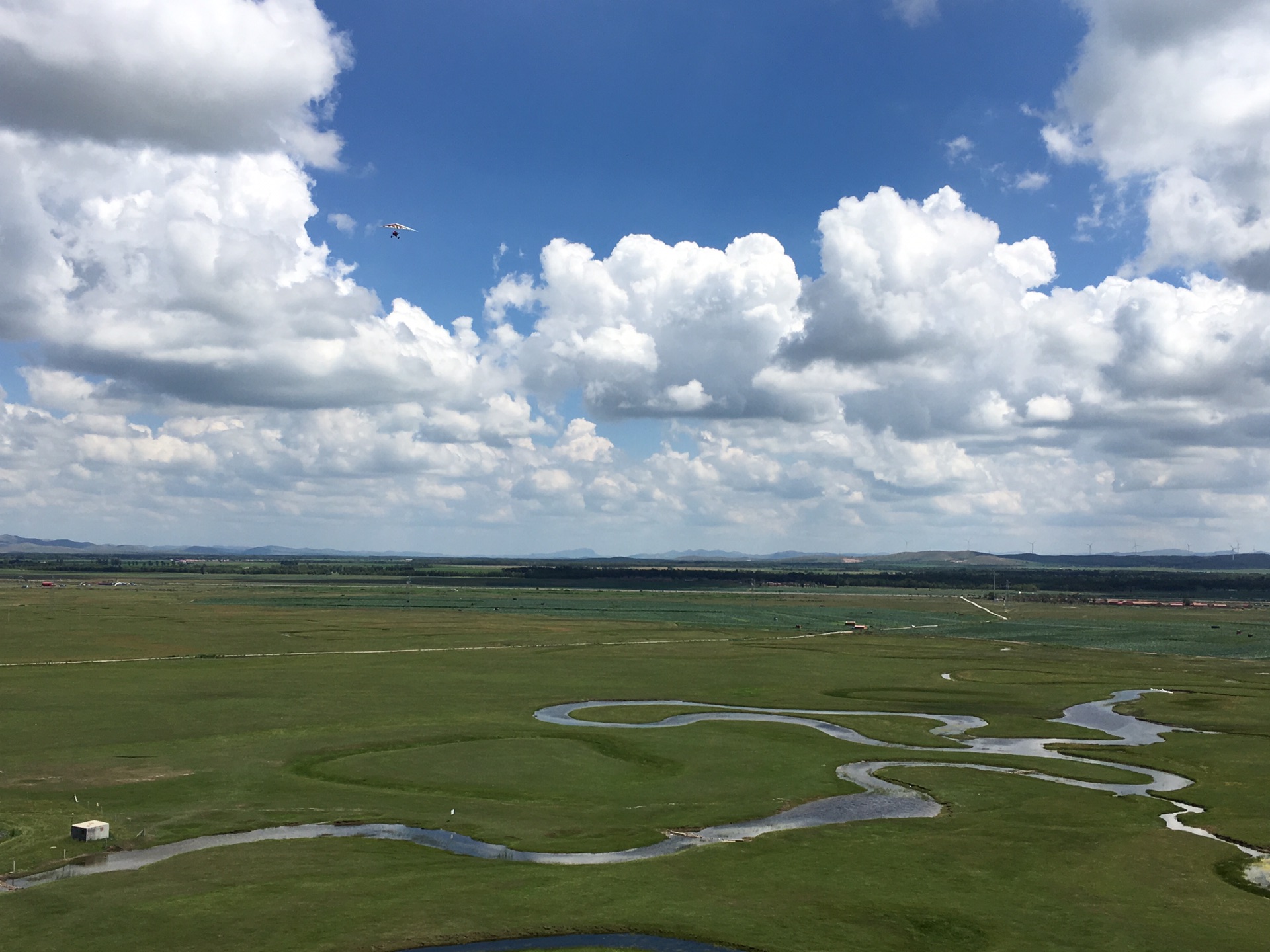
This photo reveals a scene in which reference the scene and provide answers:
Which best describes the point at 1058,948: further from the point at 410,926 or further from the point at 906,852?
the point at 410,926

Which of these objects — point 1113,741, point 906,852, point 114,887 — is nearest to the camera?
point 114,887

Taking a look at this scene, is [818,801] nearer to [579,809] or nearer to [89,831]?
[579,809]

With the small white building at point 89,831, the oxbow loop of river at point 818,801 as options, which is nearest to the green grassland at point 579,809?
the small white building at point 89,831

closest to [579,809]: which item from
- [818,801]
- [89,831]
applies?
[818,801]

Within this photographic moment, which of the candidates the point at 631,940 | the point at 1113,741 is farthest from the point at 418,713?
the point at 1113,741

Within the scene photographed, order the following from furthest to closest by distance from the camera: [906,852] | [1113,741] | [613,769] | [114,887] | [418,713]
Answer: [418,713], [1113,741], [613,769], [906,852], [114,887]

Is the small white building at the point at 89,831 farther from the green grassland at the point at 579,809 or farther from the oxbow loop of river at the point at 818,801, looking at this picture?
the oxbow loop of river at the point at 818,801

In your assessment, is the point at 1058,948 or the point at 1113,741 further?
the point at 1113,741
